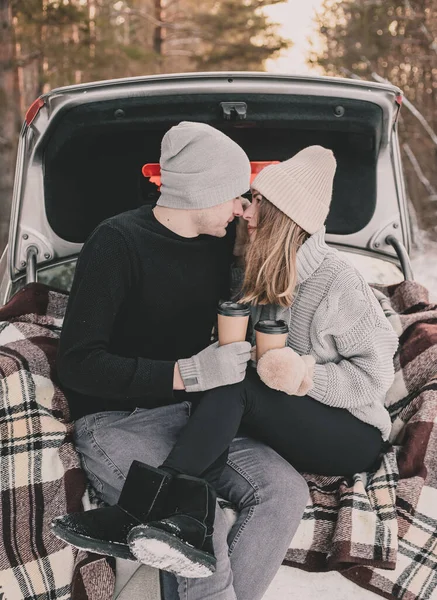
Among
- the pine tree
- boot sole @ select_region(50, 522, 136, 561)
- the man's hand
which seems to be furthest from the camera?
the pine tree

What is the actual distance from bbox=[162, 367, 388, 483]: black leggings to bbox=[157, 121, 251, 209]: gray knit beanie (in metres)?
0.58

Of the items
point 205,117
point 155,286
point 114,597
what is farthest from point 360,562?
point 205,117

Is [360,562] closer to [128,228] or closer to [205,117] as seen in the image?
[128,228]

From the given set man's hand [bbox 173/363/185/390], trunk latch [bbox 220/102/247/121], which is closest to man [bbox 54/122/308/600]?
man's hand [bbox 173/363/185/390]

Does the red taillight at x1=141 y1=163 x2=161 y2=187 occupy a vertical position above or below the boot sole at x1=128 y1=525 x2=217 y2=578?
above

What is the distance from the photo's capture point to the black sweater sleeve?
2.02 meters

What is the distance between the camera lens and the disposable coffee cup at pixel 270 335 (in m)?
2.04

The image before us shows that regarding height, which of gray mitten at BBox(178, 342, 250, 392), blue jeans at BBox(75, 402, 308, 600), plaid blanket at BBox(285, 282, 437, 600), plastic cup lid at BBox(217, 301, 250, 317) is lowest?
plaid blanket at BBox(285, 282, 437, 600)

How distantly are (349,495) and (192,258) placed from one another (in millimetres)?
898

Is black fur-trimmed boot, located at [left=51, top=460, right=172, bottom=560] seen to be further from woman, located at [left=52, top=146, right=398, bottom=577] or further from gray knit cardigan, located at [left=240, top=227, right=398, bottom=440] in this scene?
gray knit cardigan, located at [left=240, top=227, right=398, bottom=440]

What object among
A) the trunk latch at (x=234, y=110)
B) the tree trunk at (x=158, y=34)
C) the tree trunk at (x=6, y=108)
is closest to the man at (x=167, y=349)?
the trunk latch at (x=234, y=110)

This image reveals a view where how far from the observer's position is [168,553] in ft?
5.32

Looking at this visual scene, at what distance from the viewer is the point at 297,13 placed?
14.8 meters

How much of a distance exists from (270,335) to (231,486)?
47 centimetres
